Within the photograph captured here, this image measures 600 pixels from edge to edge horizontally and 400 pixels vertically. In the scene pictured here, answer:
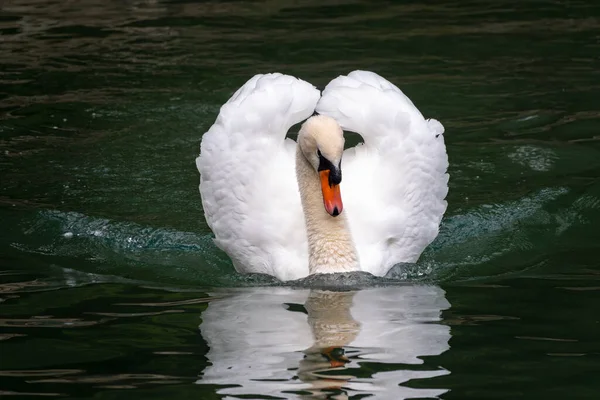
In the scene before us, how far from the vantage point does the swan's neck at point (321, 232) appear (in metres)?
7.40

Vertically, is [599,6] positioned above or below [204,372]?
above

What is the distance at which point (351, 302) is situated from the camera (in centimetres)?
703

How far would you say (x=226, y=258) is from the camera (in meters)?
8.51

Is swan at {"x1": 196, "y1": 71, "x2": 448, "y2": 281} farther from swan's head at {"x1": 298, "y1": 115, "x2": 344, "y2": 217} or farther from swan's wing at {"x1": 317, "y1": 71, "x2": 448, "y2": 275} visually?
swan's head at {"x1": 298, "y1": 115, "x2": 344, "y2": 217}

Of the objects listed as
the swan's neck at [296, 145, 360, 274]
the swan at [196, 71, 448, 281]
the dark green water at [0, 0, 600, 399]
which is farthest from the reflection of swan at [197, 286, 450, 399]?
the swan at [196, 71, 448, 281]

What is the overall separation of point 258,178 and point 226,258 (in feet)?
2.65

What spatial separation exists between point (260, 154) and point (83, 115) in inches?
170

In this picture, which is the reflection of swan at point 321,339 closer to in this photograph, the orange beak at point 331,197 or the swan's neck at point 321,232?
the swan's neck at point 321,232

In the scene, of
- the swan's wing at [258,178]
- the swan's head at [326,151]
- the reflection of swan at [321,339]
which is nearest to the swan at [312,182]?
the swan's wing at [258,178]

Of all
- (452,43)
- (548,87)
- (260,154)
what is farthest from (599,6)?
(260,154)

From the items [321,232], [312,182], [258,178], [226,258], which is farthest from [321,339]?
[226,258]

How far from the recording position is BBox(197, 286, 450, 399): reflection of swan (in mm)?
5480

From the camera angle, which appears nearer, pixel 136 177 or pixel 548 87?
pixel 136 177

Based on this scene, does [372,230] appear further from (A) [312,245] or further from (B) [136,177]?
(B) [136,177]
